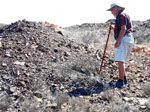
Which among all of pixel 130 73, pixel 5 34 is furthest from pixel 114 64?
pixel 5 34

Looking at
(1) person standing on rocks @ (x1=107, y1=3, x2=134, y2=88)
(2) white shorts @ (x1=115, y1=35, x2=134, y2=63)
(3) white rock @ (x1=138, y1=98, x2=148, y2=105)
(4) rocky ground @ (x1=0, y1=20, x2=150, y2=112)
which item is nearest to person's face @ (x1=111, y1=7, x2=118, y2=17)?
(1) person standing on rocks @ (x1=107, y1=3, x2=134, y2=88)

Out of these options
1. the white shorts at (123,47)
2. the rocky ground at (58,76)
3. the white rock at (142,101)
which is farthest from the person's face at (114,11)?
the white rock at (142,101)

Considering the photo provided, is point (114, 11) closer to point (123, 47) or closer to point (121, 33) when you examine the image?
point (121, 33)

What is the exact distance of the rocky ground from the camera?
5137mm

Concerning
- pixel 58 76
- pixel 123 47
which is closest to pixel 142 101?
pixel 123 47

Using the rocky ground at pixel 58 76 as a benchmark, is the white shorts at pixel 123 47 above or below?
above

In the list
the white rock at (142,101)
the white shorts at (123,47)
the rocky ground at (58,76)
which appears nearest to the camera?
the rocky ground at (58,76)

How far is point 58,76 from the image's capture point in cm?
618

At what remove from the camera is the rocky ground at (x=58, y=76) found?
514cm

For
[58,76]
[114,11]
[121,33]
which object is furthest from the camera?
[58,76]

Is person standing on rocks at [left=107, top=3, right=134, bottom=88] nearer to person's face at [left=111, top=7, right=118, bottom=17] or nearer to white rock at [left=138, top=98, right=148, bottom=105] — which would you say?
person's face at [left=111, top=7, right=118, bottom=17]

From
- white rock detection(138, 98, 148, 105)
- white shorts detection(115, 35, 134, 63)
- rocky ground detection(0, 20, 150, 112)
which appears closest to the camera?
rocky ground detection(0, 20, 150, 112)

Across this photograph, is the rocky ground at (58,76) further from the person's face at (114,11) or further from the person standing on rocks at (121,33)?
→ the person's face at (114,11)

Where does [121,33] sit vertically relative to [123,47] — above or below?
above
